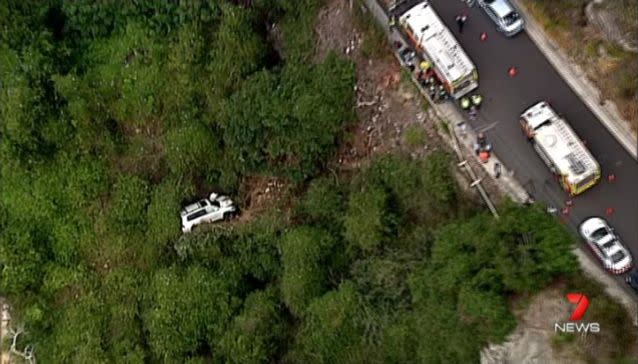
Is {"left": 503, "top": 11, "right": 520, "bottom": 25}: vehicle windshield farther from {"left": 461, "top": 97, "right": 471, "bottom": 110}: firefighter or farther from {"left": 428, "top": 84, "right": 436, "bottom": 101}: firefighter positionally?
{"left": 428, "top": 84, "right": 436, "bottom": 101}: firefighter

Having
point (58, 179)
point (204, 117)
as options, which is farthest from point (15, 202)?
point (204, 117)

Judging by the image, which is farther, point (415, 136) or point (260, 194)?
point (260, 194)

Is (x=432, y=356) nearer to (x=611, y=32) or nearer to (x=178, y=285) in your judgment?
(x=178, y=285)

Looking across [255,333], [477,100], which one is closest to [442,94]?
[477,100]

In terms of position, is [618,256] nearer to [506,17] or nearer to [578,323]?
[578,323]

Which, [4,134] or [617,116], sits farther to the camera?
[4,134]
